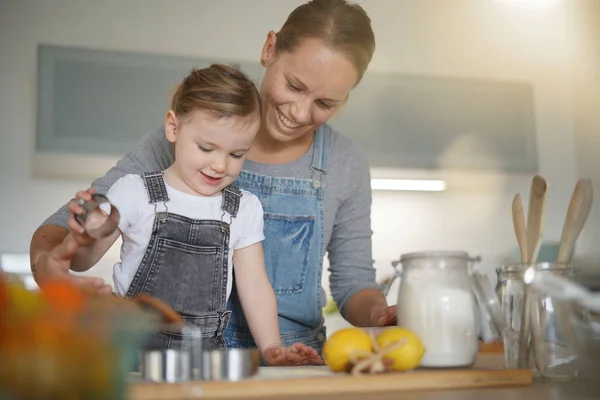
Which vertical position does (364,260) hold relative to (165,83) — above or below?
below

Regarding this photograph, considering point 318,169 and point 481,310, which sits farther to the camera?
point 318,169

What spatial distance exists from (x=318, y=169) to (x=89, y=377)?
105cm

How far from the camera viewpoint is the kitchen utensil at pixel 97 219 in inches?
31.3

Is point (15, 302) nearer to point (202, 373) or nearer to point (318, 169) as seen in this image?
point (202, 373)

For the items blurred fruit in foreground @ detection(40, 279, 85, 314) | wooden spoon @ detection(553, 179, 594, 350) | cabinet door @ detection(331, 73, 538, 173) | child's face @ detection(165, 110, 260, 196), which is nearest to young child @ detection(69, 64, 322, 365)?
child's face @ detection(165, 110, 260, 196)

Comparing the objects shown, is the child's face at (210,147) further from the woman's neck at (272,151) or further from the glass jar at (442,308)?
the glass jar at (442,308)

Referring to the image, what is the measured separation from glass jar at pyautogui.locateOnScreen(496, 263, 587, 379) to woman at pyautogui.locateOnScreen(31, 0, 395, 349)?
40 centimetres

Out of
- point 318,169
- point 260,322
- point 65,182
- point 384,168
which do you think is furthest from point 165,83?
point 260,322

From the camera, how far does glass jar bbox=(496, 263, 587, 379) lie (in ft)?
2.78

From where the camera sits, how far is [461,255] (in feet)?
2.91

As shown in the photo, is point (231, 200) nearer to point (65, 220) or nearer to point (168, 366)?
point (65, 220)

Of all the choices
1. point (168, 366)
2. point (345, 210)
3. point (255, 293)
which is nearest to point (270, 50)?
point (345, 210)

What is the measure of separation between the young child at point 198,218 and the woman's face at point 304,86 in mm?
104

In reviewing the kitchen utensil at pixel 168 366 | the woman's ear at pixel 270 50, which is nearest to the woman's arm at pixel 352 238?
the woman's ear at pixel 270 50
